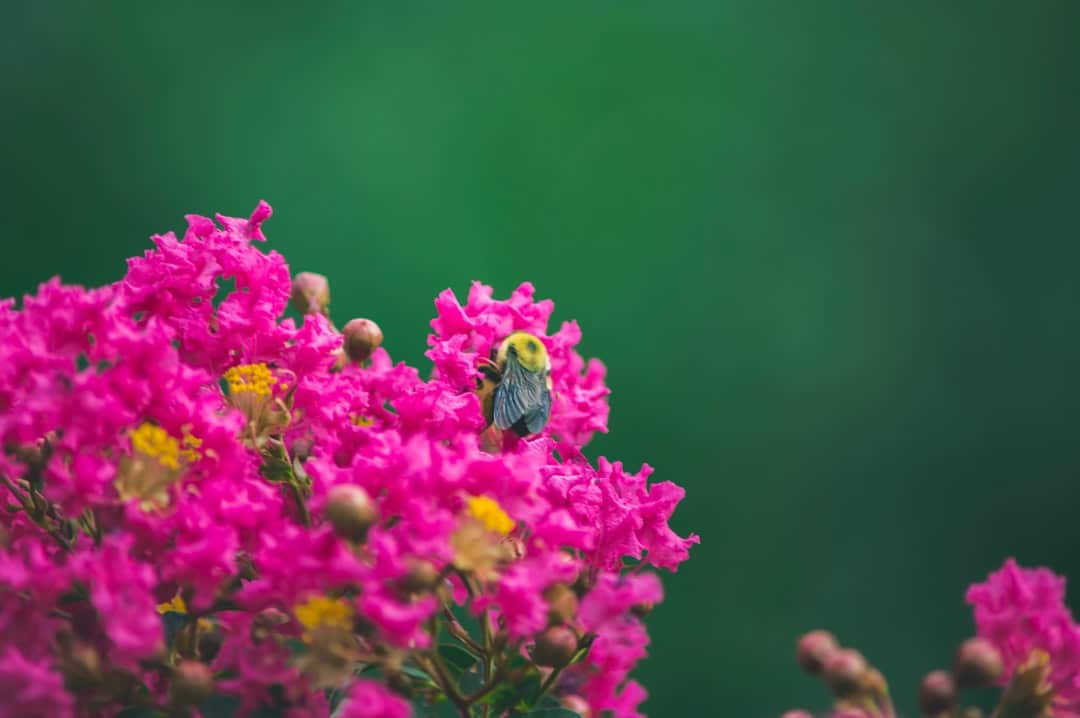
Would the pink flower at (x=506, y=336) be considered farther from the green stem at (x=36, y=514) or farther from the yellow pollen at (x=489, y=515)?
the green stem at (x=36, y=514)

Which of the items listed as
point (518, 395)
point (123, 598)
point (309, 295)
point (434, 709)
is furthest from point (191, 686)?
point (309, 295)

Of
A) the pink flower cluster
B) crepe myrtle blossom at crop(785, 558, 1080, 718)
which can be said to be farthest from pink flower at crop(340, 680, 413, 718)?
the pink flower cluster

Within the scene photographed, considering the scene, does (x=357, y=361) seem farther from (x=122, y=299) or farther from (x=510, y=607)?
(x=510, y=607)

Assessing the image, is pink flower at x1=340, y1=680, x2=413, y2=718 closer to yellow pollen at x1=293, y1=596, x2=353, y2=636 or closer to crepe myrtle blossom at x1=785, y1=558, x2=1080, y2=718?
yellow pollen at x1=293, y1=596, x2=353, y2=636

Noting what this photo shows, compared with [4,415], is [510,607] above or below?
below

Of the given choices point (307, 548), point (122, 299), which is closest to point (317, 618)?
point (307, 548)

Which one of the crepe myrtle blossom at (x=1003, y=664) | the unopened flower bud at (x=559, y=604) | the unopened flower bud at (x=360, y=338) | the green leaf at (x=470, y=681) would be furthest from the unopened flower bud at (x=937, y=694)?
the unopened flower bud at (x=360, y=338)

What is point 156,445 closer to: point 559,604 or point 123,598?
point 123,598
